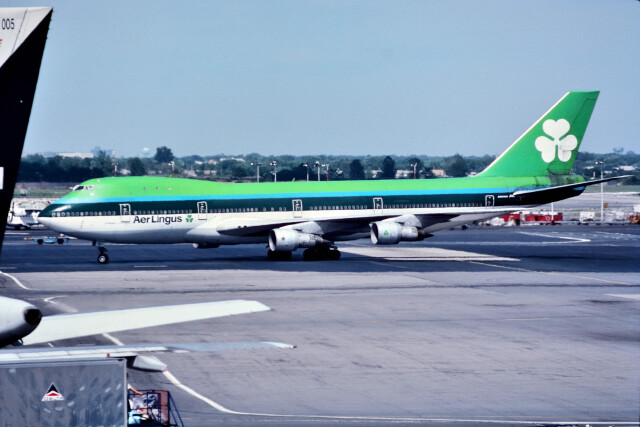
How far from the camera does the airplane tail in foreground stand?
11.0m

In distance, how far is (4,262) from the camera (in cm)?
5906

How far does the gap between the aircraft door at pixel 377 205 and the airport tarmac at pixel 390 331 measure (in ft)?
10.6

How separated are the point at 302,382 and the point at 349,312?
1290 cm

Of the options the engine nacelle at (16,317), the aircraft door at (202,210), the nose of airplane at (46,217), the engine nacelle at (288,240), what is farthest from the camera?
the aircraft door at (202,210)

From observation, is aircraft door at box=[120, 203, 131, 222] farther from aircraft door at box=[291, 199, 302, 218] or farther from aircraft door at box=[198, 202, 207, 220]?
aircraft door at box=[291, 199, 302, 218]

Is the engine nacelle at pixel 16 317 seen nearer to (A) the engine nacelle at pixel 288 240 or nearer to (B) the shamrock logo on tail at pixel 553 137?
(A) the engine nacelle at pixel 288 240

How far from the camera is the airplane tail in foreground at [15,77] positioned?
11.0 m

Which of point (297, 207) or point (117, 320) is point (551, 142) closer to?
point (297, 207)

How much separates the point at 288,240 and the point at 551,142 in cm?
2025

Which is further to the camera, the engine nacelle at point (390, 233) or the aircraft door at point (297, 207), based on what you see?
the aircraft door at point (297, 207)

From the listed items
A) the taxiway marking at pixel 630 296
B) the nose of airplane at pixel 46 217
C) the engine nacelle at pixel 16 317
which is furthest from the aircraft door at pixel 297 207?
the engine nacelle at pixel 16 317

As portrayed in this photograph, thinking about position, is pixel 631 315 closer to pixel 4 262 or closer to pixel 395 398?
pixel 395 398

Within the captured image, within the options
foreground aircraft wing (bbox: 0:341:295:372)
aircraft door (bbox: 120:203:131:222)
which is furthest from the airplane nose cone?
aircraft door (bbox: 120:203:131:222)

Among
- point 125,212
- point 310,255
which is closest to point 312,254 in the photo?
point 310,255
